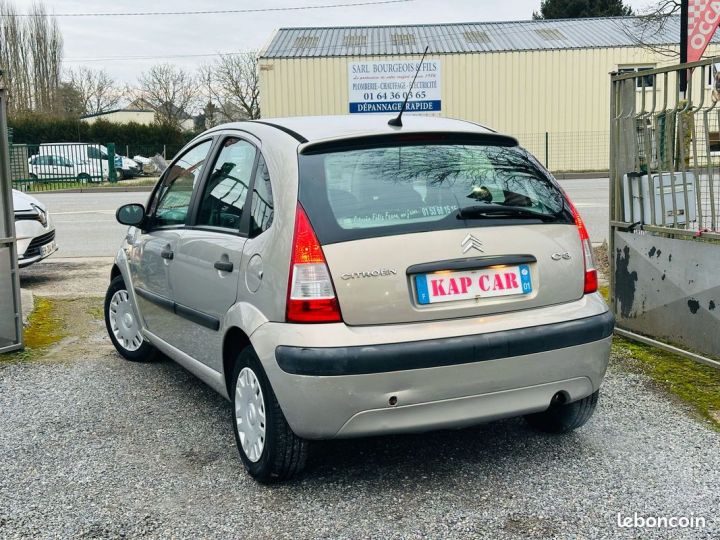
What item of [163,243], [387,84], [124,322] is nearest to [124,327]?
[124,322]

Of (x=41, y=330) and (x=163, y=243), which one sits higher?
(x=163, y=243)

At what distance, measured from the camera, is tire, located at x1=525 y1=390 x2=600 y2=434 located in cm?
385

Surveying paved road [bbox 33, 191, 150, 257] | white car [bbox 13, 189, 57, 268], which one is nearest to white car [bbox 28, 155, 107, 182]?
paved road [bbox 33, 191, 150, 257]

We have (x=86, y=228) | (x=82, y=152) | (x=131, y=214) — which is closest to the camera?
(x=131, y=214)

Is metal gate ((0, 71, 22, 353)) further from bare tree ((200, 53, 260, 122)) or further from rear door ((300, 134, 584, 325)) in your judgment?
bare tree ((200, 53, 260, 122))

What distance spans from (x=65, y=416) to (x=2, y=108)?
7.83 ft

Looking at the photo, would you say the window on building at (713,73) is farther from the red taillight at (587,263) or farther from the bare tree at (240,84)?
the bare tree at (240,84)

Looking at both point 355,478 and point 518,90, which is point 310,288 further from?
point 518,90

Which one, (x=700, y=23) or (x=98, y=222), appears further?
(x=98, y=222)

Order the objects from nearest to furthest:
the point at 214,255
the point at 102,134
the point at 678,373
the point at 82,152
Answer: the point at 214,255 → the point at 678,373 → the point at 82,152 → the point at 102,134

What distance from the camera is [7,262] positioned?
5.65m

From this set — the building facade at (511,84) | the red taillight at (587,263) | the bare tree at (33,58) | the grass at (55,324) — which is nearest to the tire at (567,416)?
the red taillight at (587,263)

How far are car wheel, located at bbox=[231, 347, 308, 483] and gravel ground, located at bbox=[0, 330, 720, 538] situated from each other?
0.10 meters

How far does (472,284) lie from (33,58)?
188ft
